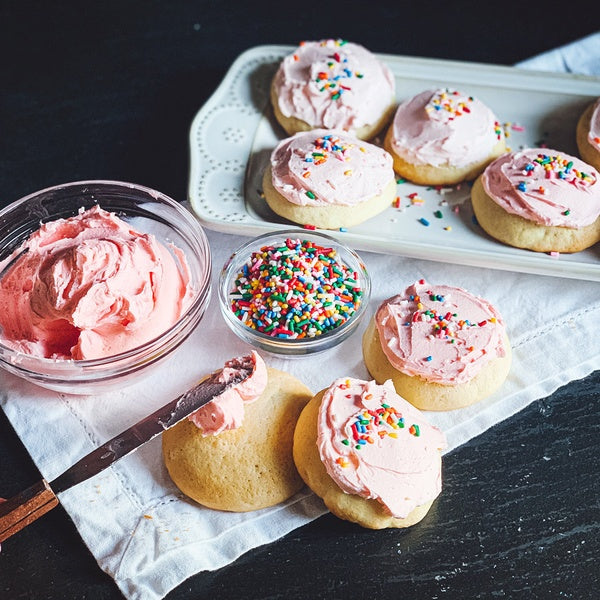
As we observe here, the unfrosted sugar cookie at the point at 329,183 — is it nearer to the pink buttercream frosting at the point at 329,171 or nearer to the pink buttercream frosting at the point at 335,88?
the pink buttercream frosting at the point at 329,171

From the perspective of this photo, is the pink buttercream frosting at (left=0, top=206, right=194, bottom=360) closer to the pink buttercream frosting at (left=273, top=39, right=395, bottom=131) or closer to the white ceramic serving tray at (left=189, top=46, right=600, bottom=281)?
the white ceramic serving tray at (left=189, top=46, right=600, bottom=281)

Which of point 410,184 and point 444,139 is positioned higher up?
point 444,139

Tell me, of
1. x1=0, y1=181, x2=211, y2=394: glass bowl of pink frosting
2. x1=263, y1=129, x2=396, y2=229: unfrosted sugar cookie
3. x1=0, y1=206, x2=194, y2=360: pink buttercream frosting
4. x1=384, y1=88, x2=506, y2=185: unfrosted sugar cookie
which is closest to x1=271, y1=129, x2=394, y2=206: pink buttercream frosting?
x1=263, y1=129, x2=396, y2=229: unfrosted sugar cookie

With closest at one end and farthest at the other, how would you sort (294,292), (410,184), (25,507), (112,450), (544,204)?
1. (25,507)
2. (112,450)
3. (294,292)
4. (544,204)
5. (410,184)

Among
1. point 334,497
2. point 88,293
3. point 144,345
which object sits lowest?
point 334,497

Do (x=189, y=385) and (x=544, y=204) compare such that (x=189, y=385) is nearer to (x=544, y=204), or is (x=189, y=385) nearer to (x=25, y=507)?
(x=25, y=507)

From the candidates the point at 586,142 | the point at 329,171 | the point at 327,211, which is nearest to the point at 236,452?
the point at 327,211
